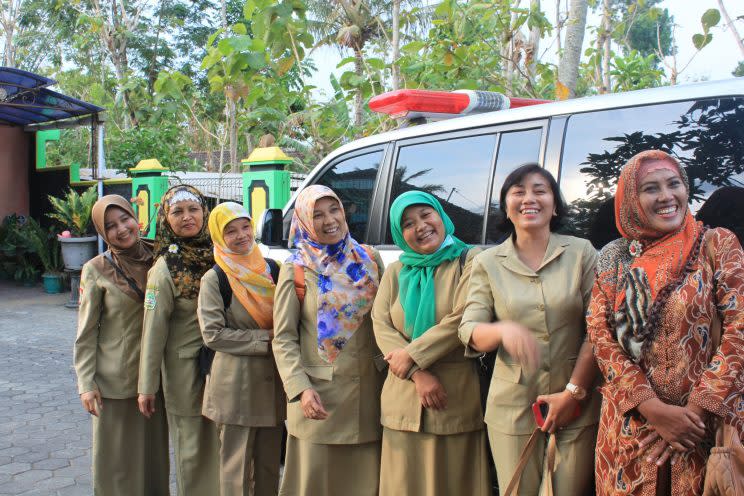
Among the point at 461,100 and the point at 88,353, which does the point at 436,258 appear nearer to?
the point at 461,100

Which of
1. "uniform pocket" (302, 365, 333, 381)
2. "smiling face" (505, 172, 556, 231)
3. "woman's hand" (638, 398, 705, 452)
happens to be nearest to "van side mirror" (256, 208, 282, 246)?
"uniform pocket" (302, 365, 333, 381)

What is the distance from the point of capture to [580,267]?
2385 millimetres

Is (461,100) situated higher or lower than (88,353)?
higher

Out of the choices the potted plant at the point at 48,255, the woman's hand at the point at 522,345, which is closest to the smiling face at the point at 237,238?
the woman's hand at the point at 522,345

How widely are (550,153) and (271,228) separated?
1976 mm

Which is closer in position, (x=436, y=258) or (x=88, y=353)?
(x=436, y=258)

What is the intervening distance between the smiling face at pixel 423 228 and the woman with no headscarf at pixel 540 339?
0.26 m

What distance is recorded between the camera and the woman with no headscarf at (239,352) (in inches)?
126

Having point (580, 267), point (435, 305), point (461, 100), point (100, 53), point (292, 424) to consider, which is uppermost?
point (100, 53)

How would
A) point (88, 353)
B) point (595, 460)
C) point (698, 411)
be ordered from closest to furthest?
1. point (698, 411)
2. point (595, 460)
3. point (88, 353)

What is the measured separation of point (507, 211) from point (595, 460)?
0.87 meters

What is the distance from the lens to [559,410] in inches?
89.7

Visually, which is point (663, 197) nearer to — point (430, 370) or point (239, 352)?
point (430, 370)

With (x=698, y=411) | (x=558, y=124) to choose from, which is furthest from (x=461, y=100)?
(x=698, y=411)
